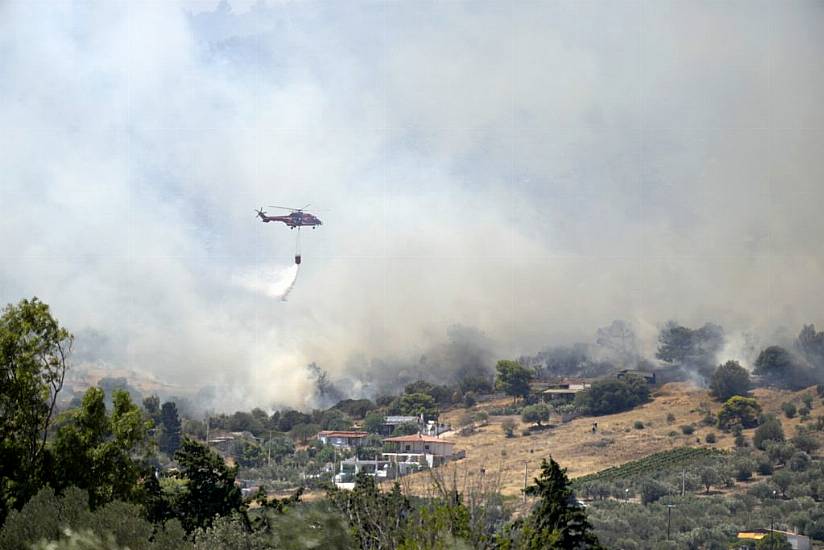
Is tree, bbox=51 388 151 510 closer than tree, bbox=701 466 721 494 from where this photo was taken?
Yes

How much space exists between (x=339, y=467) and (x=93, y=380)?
64.2m

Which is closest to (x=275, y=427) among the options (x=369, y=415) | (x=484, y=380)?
(x=369, y=415)

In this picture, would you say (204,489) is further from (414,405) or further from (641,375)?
(641,375)

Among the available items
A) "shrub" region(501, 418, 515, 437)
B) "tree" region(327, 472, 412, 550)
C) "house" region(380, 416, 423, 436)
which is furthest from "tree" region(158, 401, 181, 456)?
"tree" region(327, 472, 412, 550)

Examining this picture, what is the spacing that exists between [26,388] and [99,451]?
266cm

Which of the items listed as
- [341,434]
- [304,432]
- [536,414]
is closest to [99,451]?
[341,434]

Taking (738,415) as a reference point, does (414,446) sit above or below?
above

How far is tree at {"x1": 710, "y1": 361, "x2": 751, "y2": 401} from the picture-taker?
145 meters

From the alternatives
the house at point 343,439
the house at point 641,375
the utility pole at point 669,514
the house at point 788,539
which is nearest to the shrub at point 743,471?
the utility pole at point 669,514

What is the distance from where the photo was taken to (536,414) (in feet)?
464

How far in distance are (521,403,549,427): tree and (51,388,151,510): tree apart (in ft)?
364

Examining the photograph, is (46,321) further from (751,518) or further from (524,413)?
(524,413)

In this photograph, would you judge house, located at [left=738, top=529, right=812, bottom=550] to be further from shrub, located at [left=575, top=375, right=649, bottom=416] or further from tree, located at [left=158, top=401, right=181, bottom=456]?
tree, located at [left=158, top=401, right=181, bottom=456]

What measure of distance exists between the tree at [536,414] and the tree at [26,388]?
112256 millimetres
